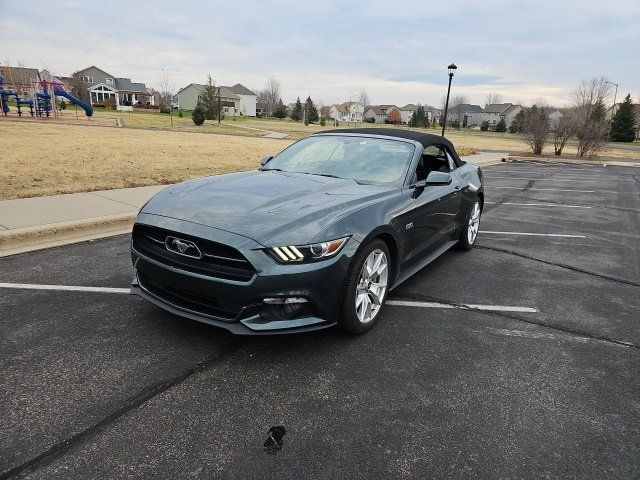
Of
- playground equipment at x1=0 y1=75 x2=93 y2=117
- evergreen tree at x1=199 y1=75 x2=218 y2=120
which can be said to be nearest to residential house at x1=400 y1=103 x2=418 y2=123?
evergreen tree at x1=199 y1=75 x2=218 y2=120

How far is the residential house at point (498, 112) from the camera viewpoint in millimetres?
124000

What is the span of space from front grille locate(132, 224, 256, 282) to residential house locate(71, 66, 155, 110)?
90036 millimetres

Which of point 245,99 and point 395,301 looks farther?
point 245,99

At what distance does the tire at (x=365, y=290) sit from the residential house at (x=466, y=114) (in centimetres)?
12063

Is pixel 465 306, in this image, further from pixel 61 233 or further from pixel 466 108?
pixel 466 108

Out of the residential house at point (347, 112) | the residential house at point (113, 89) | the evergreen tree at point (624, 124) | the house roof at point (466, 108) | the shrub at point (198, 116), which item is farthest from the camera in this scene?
the residential house at point (347, 112)

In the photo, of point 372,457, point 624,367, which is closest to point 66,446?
point 372,457

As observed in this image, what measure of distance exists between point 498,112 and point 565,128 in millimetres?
107819

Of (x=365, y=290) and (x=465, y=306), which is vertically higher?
(x=365, y=290)

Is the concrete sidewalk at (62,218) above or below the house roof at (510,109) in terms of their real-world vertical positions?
below

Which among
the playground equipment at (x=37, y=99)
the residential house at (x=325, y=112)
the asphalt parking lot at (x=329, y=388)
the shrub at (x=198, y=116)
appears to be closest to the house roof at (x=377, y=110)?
the residential house at (x=325, y=112)

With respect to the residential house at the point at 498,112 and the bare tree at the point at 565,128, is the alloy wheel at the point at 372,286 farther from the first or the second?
the residential house at the point at 498,112

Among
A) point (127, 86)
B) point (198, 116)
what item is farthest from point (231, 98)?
point (198, 116)

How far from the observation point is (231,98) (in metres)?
102
